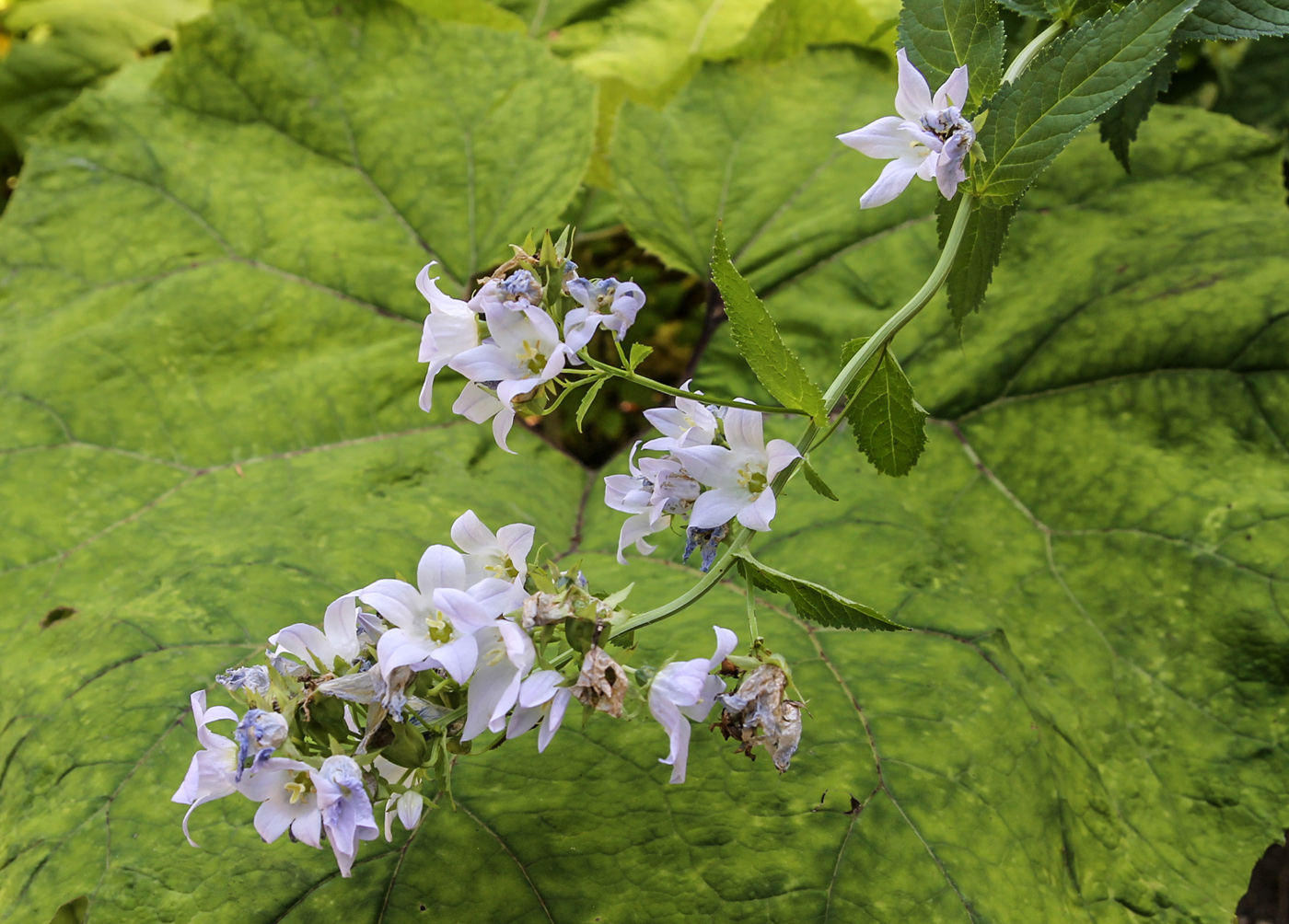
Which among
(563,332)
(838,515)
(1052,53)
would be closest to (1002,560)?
(838,515)

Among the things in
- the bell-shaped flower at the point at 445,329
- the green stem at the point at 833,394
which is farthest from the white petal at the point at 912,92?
the bell-shaped flower at the point at 445,329

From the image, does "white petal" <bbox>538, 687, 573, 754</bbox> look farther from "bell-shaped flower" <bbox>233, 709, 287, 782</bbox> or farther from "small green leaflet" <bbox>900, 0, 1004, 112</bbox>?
"small green leaflet" <bbox>900, 0, 1004, 112</bbox>

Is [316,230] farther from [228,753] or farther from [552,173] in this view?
[228,753]

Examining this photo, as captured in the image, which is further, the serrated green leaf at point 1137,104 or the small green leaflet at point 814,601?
the serrated green leaf at point 1137,104

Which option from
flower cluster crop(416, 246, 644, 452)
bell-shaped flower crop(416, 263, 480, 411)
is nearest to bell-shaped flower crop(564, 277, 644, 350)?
flower cluster crop(416, 246, 644, 452)

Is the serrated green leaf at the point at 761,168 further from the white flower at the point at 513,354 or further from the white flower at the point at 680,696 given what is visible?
the white flower at the point at 680,696
